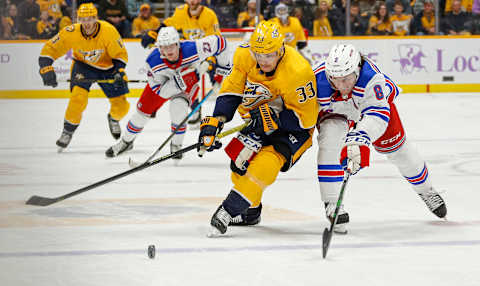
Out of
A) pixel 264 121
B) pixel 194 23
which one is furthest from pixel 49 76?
pixel 264 121

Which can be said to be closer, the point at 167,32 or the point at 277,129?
the point at 277,129

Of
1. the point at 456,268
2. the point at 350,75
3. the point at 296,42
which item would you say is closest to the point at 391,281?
the point at 456,268

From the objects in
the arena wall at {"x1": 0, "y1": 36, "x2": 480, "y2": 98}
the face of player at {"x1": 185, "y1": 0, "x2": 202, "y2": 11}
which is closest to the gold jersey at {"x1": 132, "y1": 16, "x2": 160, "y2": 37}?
the arena wall at {"x1": 0, "y1": 36, "x2": 480, "y2": 98}

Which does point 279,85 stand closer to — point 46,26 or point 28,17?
point 28,17

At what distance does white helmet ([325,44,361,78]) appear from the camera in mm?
3746

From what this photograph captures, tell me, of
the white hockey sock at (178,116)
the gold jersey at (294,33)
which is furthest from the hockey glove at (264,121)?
the gold jersey at (294,33)

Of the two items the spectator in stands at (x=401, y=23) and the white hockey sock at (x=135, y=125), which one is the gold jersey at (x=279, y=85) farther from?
the spectator in stands at (x=401, y=23)

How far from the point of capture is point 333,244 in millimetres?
3705

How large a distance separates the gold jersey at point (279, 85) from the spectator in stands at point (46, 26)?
7.11 metres

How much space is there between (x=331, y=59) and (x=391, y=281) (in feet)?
3.71

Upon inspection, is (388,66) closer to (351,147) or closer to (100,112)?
(100,112)

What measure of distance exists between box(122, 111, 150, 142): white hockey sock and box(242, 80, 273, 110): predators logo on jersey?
2.80 m

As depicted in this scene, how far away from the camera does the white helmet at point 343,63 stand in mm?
3746

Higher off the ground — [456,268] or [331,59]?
[331,59]
